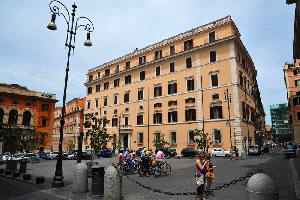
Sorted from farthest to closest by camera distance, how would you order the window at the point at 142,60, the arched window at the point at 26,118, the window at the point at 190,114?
the arched window at the point at 26,118
the window at the point at 142,60
the window at the point at 190,114

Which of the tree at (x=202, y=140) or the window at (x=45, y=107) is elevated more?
the window at (x=45, y=107)

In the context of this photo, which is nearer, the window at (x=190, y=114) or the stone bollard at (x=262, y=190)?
the stone bollard at (x=262, y=190)

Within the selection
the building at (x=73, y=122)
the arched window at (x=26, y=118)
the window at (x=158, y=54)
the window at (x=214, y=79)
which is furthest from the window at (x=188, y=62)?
the arched window at (x=26, y=118)

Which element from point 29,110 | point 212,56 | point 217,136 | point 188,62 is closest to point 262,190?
point 217,136

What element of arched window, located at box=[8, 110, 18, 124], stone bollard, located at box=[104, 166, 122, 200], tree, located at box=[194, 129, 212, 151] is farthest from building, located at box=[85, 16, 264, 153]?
stone bollard, located at box=[104, 166, 122, 200]

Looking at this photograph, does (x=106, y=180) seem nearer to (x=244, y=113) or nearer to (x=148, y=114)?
(x=244, y=113)

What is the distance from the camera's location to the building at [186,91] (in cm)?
3020

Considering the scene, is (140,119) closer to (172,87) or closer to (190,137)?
(172,87)

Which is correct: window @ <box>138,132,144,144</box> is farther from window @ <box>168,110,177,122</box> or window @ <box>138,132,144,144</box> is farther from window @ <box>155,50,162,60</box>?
window @ <box>155,50,162,60</box>

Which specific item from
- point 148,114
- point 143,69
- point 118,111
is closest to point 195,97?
point 148,114

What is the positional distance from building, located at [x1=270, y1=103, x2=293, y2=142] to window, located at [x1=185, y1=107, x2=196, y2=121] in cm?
10276

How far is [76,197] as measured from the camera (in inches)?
296

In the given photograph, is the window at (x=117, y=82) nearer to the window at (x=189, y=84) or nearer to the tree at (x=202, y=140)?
the window at (x=189, y=84)

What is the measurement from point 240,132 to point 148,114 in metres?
16.2
